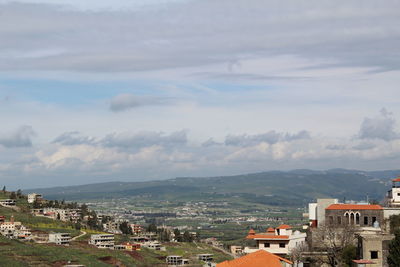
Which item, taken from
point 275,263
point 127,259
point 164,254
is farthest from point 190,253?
point 275,263

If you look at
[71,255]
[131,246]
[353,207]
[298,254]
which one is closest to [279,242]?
[298,254]

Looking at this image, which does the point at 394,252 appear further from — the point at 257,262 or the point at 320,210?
the point at 320,210

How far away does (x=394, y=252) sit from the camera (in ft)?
196

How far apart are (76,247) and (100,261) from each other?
18.7 metres

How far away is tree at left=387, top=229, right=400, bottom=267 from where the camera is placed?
194 ft

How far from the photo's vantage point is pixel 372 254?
65.0 meters

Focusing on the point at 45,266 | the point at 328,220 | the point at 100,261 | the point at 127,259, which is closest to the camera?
the point at 328,220

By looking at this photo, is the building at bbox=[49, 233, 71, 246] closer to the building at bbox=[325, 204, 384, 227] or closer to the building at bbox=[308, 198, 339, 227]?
the building at bbox=[308, 198, 339, 227]

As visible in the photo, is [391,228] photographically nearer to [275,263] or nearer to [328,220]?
[328,220]

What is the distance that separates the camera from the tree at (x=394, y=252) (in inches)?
2334

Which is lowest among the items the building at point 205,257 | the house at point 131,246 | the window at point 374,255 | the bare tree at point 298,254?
the building at point 205,257

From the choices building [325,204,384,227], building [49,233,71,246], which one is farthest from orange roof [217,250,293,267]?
building [49,233,71,246]

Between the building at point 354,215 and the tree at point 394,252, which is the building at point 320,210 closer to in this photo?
the building at point 354,215

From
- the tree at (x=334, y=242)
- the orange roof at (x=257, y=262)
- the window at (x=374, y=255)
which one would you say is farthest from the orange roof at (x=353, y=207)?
the orange roof at (x=257, y=262)
